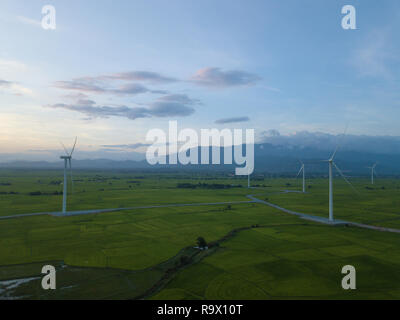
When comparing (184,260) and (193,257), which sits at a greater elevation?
(184,260)

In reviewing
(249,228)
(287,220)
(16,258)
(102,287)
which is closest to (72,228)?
(16,258)

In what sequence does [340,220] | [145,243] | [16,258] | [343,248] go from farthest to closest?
1. [340,220]
2. [145,243]
3. [343,248]
4. [16,258]

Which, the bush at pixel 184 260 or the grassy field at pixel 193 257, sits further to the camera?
the bush at pixel 184 260

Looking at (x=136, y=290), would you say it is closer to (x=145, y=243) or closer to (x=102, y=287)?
(x=102, y=287)

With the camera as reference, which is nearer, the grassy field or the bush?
the grassy field

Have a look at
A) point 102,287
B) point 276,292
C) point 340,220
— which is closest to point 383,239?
point 340,220

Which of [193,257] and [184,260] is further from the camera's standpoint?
[193,257]
